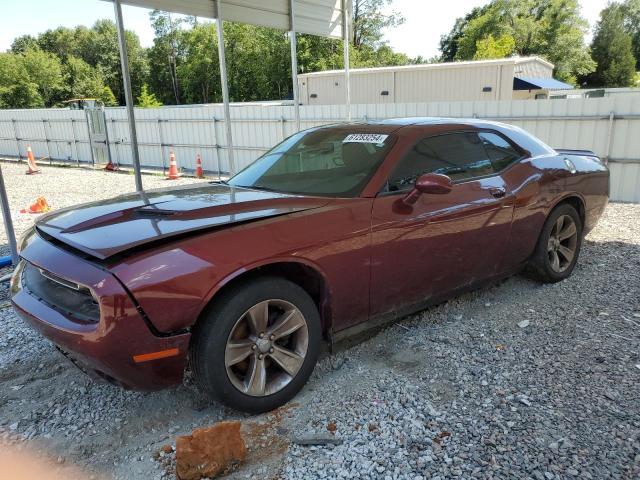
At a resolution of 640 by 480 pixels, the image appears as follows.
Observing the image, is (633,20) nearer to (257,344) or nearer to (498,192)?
(498,192)

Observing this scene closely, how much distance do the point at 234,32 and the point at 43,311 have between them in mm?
56212

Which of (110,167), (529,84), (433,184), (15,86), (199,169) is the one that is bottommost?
(110,167)

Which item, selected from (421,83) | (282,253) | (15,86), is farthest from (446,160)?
(15,86)

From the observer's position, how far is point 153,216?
2.90m

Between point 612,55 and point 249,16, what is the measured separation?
58921 millimetres

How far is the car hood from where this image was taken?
2.58 metres

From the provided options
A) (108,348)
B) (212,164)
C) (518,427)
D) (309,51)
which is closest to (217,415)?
(108,348)

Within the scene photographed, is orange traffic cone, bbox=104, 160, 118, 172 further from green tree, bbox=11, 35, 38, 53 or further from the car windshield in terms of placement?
green tree, bbox=11, 35, 38, 53

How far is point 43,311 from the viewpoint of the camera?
8.67ft

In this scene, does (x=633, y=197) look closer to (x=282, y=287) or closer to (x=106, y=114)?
(x=282, y=287)

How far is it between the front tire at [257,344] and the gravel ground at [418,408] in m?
0.16

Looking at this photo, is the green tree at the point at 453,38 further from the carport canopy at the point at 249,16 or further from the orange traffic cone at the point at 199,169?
the carport canopy at the point at 249,16

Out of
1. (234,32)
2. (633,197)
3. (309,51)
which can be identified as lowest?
(633,197)

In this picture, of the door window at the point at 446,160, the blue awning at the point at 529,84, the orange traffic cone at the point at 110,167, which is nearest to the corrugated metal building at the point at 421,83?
the blue awning at the point at 529,84
